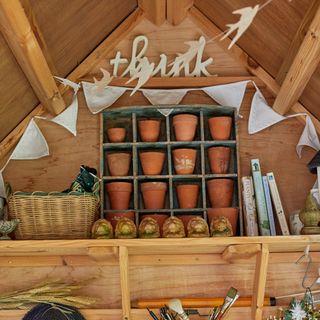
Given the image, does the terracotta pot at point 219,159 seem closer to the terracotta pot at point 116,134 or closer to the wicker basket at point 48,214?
the terracotta pot at point 116,134

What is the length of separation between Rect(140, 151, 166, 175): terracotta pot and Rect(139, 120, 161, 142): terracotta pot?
7 cm

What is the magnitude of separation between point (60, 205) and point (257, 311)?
869 mm

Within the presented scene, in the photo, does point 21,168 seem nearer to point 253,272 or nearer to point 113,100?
point 113,100

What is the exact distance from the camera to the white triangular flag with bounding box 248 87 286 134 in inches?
106

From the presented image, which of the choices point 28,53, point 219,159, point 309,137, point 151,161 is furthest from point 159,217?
point 28,53

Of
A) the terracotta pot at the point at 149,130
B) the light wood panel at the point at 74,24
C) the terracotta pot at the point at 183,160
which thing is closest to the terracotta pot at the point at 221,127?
the terracotta pot at the point at 183,160

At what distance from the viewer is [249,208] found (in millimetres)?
2568

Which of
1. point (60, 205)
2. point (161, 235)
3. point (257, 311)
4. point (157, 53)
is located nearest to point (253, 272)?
point (257, 311)

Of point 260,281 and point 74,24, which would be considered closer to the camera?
point 260,281

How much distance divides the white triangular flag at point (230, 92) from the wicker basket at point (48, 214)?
29.9 inches

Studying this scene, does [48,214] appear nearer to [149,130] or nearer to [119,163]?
[119,163]

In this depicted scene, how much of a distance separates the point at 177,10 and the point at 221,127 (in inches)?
22.5

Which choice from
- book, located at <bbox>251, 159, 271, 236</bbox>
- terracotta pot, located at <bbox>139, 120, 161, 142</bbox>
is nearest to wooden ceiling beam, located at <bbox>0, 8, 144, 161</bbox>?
terracotta pot, located at <bbox>139, 120, 161, 142</bbox>

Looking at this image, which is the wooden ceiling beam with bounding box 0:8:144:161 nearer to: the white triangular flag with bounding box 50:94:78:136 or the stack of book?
the white triangular flag with bounding box 50:94:78:136
